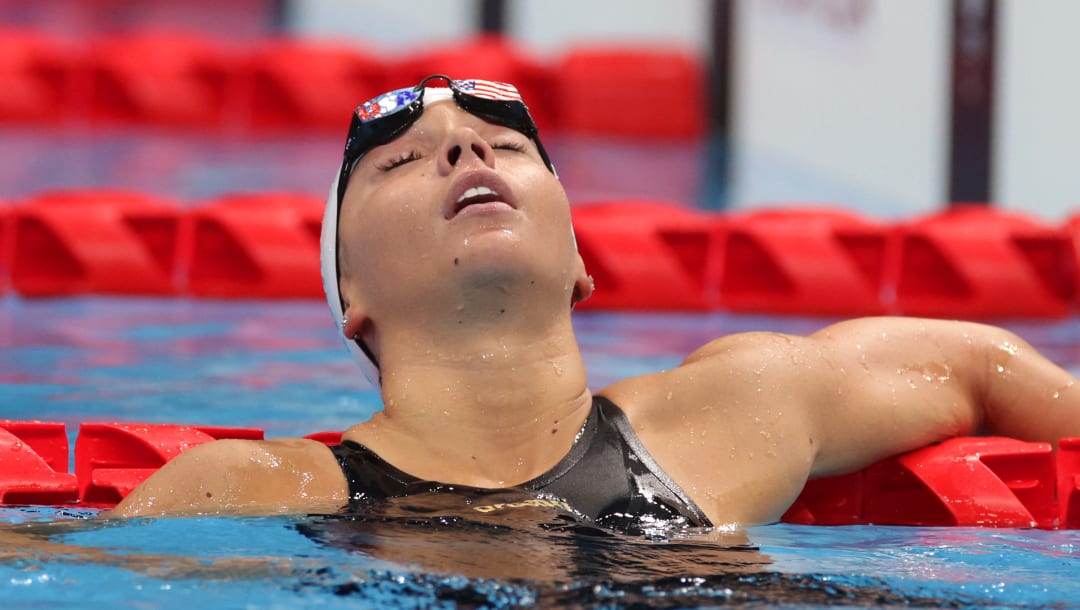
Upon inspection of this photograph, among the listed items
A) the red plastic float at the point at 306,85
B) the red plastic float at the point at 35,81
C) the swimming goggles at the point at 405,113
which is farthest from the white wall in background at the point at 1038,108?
the red plastic float at the point at 35,81

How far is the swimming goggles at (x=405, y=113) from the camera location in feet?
9.18

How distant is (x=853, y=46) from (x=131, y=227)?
3.66 m

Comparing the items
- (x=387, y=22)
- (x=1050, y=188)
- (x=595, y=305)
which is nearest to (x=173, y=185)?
(x=595, y=305)

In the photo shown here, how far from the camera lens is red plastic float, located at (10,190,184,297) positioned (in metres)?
5.88

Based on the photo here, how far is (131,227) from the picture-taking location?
6.00m

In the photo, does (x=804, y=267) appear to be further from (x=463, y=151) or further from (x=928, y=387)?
(x=463, y=151)

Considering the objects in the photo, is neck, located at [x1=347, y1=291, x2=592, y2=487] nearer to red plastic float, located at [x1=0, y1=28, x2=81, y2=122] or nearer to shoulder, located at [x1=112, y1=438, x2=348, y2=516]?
shoulder, located at [x1=112, y1=438, x2=348, y2=516]

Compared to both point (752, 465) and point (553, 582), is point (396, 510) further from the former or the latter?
point (752, 465)

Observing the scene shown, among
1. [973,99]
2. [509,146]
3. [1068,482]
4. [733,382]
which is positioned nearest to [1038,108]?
[973,99]

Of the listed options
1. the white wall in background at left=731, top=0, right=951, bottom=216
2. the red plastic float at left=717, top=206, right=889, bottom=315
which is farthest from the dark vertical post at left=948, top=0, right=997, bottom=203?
the red plastic float at left=717, top=206, right=889, bottom=315

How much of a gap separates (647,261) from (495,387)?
326cm

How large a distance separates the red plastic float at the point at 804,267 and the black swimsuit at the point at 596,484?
3.13m

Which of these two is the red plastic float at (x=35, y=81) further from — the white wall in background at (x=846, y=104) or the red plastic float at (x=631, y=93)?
the white wall in background at (x=846, y=104)

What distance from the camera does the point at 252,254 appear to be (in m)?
5.91
